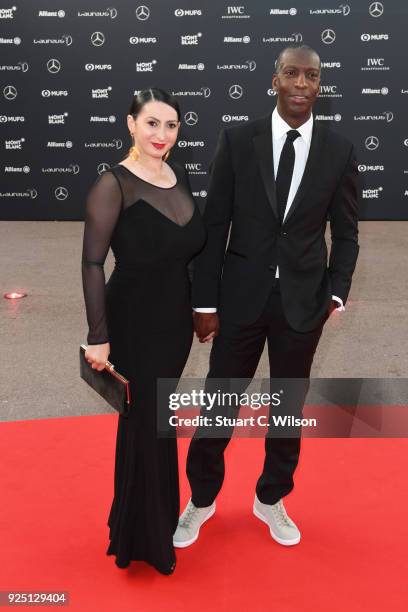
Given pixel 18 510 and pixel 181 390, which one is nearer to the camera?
pixel 18 510

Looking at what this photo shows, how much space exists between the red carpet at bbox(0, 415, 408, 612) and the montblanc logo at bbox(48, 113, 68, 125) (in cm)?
672

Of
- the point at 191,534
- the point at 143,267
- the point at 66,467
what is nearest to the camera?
the point at 143,267

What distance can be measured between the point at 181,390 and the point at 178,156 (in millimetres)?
5782

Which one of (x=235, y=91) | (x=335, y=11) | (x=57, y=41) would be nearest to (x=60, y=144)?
(x=57, y=41)

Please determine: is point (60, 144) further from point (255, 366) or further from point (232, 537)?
point (232, 537)

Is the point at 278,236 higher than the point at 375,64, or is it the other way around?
the point at 375,64

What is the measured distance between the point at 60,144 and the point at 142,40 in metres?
1.77

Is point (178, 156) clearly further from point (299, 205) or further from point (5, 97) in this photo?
point (299, 205)

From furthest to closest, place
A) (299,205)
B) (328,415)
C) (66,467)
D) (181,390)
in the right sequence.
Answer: (181,390) → (328,415) → (66,467) → (299,205)

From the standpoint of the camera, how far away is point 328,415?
3.40 meters

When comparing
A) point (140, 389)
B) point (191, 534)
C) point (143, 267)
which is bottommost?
point (191, 534)

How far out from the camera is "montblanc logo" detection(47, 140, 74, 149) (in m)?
9.01

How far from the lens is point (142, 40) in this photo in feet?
28.3

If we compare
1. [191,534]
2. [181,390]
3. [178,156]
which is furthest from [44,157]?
[191,534]
